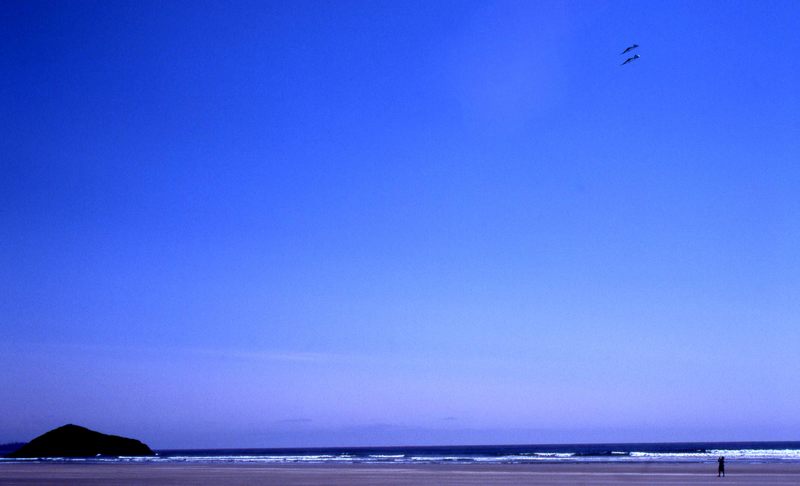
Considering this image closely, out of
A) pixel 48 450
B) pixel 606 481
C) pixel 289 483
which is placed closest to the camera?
pixel 289 483

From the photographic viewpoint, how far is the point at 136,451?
98.2 metres

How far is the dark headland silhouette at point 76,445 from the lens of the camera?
90.4 metres

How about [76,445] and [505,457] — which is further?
[76,445]

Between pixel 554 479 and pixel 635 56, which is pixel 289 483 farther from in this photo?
pixel 635 56

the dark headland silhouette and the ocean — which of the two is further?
the dark headland silhouette

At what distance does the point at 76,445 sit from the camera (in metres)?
92.8

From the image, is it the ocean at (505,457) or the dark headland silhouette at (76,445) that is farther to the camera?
the dark headland silhouette at (76,445)

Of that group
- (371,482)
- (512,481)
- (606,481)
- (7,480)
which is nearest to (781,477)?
(606,481)

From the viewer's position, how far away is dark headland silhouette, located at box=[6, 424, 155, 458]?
297ft

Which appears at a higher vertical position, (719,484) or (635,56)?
(635,56)

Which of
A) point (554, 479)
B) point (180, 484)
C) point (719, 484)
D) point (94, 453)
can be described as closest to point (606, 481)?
point (554, 479)

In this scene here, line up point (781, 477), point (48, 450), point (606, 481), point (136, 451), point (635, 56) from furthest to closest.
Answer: point (136, 451)
point (48, 450)
point (781, 477)
point (606, 481)
point (635, 56)

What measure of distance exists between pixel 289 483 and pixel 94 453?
7279 centimetres

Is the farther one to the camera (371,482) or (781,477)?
(781,477)
